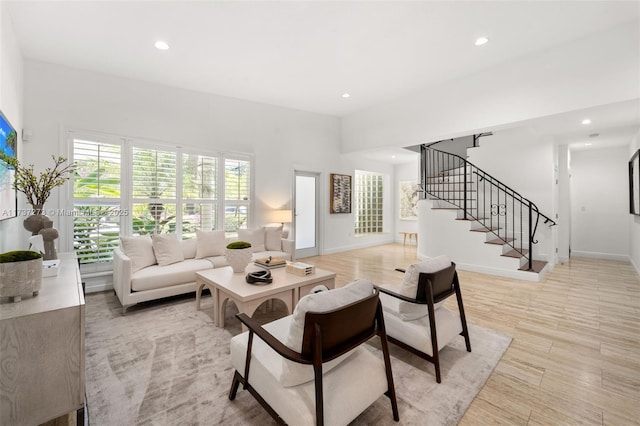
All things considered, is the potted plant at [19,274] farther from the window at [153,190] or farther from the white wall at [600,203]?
the white wall at [600,203]

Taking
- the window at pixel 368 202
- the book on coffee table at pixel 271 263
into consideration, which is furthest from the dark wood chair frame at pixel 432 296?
the window at pixel 368 202

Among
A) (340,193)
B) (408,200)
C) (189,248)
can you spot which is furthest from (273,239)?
(408,200)

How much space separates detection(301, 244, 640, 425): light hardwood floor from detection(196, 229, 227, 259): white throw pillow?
1.98m

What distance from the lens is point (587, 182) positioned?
20.9ft

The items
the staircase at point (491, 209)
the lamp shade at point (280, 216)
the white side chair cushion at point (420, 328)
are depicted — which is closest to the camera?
the white side chair cushion at point (420, 328)

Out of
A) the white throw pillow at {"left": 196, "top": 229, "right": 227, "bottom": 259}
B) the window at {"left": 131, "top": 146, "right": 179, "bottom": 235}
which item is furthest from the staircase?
the window at {"left": 131, "top": 146, "right": 179, "bottom": 235}

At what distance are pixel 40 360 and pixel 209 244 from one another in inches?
→ 118

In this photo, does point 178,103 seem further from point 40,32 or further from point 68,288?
point 68,288

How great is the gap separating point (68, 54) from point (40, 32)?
473mm

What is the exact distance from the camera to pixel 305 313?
1261 millimetres

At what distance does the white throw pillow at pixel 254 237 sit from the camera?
4848 millimetres

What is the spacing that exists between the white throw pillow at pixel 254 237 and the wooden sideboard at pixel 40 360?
334 centimetres

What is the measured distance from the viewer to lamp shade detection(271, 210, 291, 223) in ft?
18.4

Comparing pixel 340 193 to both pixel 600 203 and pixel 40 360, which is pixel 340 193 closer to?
pixel 600 203
